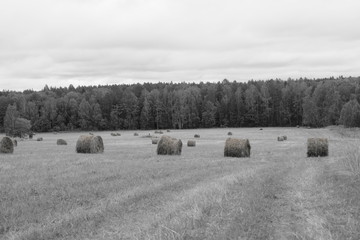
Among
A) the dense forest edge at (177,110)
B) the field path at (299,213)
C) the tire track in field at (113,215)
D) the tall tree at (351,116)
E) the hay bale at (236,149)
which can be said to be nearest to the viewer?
the field path at (299,213)

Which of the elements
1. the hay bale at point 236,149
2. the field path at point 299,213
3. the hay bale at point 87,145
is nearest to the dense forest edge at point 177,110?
the hay bale at point 87,145

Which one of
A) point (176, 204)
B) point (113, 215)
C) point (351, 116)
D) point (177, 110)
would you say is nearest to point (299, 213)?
point (176, 204)

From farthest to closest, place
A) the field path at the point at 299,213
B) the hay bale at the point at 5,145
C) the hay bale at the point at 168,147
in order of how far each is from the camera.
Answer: the hay bale at the point at 5,145 < the hay bale at the point at 168,147 < the field path at the point at 299,213

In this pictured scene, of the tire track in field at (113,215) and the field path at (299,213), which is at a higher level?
the tire track in field at (113,215)

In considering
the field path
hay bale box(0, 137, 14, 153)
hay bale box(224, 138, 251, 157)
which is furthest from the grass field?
hay bale box(0, 137, 14, 153)

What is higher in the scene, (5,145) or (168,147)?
(5,145)

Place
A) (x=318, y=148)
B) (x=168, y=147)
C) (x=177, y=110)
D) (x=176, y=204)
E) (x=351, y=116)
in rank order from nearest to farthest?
(x=176, y=204) < (x=318, y=148) < (x=168, y=147) < (x=351, y=116) < (x=177, y=110)

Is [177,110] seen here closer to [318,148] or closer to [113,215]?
[318,148]

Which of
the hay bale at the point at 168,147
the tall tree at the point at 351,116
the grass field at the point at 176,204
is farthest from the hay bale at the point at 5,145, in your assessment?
the tall tree at the point at 351,116

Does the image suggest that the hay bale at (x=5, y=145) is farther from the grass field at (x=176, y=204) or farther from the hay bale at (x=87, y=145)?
the grass field at (x=176, y=204)

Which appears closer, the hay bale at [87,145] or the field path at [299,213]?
the field path at [299,213]

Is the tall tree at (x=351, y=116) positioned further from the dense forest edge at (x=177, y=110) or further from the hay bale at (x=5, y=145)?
the hay bale at (x=5, y=145)

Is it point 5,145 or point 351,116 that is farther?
point 351,116

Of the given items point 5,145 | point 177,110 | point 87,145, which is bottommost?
point 87,145
